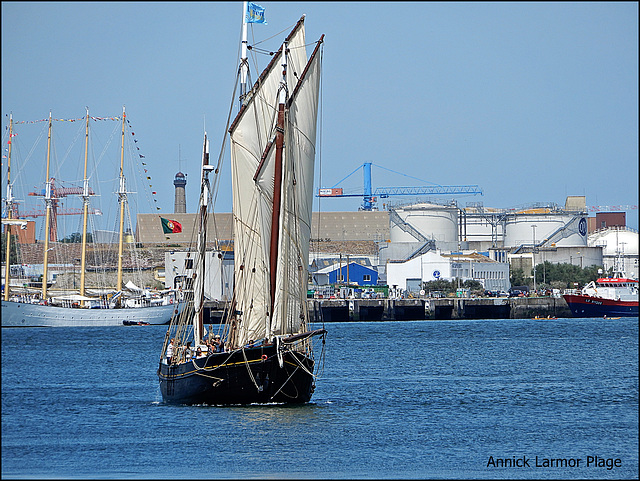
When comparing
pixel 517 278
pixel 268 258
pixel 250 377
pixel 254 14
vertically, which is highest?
pixel 254 14

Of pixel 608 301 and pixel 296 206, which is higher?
pixel 296 206

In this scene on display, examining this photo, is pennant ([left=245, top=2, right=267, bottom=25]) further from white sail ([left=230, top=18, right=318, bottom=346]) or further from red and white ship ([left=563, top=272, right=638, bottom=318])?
red and white ship ([left=563, top=272, right=638, bottom=318])

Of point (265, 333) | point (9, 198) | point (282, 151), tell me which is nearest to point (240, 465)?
point (265, 333)

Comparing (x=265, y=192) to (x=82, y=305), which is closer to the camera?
(x=265, y=192)

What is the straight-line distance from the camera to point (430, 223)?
161 m

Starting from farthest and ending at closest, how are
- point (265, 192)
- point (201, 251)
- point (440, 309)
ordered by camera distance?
point (440, 309), point (201, 251), point (265, 192)

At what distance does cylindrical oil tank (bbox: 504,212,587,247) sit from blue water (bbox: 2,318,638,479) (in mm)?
104906

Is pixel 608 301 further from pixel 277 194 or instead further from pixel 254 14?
pixel 277 194

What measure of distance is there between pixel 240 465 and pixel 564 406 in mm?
15918

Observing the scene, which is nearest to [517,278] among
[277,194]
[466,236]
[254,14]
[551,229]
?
[551,229]

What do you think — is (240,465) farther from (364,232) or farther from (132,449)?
(364,232)

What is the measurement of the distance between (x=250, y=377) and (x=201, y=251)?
5.83 meters

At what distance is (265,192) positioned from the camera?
112ft

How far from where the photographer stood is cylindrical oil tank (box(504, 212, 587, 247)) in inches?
6363
